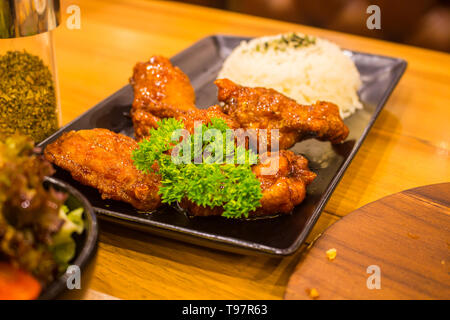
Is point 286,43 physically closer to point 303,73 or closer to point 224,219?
point 303,73

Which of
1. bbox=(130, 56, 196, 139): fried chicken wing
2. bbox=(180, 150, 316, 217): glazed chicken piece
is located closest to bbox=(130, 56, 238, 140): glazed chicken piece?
bbox=(130, 56, 196, 139): fried chicken wing

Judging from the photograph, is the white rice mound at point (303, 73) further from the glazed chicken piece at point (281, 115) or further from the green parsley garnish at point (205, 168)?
the green parsley garnish at point (205, 168)

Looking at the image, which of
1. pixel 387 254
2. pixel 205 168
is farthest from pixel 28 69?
pixel 387 254

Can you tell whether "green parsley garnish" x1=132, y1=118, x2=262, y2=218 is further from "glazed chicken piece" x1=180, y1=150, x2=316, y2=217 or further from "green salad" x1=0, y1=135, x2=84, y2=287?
"green salad" x1=0, y1=135, x2=84, y2=287

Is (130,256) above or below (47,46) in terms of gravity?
below
